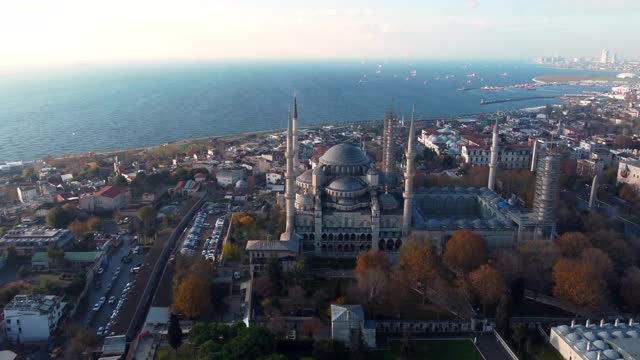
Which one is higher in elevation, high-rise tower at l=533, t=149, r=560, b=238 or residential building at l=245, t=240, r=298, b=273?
high-rise tower at l=533, t=149, r=560, b=238

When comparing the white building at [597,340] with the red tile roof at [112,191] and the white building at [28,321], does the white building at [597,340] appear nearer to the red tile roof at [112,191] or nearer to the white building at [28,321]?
the white building at [28,321]

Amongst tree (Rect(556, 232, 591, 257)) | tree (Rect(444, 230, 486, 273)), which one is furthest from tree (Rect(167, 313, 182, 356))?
tree (Rect(556, 232, 591, 257))

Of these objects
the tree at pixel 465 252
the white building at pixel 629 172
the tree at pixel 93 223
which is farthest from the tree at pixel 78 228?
the white building at pixel 629 172

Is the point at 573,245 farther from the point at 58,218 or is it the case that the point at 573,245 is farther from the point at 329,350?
the point at 58,218

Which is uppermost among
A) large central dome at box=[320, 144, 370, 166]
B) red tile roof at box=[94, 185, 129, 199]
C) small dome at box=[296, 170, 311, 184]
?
large central dome at box=[320, 144, 370, 166]

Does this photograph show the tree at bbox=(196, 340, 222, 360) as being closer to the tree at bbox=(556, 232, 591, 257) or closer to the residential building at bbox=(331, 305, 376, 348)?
the residential building at bbox=(331, 305, 376, 348)

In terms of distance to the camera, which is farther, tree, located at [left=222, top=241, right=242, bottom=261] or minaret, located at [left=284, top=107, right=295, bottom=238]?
minaret, located at [left=284, top=107, right=295, bottom=238]
